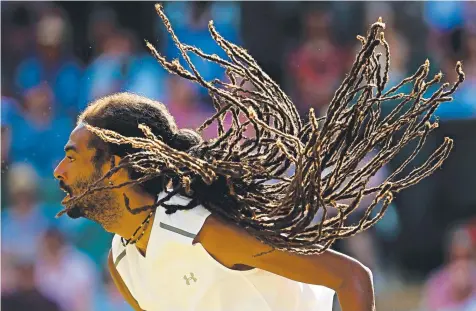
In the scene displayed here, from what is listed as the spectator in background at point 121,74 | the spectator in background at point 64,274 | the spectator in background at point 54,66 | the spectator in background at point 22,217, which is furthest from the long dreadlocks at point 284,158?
the spectator in background at point 54,66

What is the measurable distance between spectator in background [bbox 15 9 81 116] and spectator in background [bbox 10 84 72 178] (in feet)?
0.37

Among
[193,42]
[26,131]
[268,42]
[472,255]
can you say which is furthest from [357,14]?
[26,131]

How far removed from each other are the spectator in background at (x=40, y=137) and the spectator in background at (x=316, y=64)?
6.42 feet

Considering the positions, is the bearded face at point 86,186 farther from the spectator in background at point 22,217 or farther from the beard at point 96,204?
the spectator in background at point 22,217

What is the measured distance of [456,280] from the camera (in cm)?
775

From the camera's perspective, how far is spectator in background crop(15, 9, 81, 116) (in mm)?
8492

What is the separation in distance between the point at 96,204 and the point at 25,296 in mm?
4006

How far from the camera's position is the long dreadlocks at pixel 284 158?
357 cm

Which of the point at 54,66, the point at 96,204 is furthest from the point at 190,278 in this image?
the point at 54,66

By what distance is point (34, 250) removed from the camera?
784cm

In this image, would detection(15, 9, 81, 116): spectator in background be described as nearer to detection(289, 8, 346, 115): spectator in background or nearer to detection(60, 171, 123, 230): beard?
detection(289, 8, 346, 115): spectator in background

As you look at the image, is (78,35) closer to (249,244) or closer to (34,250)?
(34,250)

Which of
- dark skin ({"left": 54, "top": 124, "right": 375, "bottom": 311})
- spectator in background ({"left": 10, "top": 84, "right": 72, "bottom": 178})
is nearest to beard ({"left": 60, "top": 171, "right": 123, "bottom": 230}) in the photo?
dark skin ({"left": 54, "top": 124, "right": 375, "bottom": 311})

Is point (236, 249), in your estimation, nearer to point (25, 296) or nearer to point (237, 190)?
point (237, 190)
